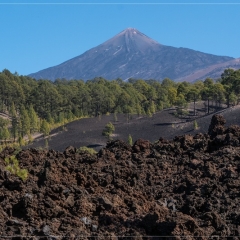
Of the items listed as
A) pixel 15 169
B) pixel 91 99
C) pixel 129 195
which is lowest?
pixel 129 195

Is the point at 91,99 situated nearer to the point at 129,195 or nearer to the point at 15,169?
the point at 15,169

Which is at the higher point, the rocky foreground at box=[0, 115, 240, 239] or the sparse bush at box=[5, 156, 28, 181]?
the sparse bush at box=[5, 156, 28, 181]

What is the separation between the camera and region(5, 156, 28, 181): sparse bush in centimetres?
1241

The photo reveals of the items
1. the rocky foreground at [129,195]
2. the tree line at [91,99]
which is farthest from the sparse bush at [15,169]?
the tree line at [91,99]

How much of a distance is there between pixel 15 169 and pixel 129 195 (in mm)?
3711

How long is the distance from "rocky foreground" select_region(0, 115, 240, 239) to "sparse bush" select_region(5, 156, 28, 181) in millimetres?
154

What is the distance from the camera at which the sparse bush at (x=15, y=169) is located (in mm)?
12415

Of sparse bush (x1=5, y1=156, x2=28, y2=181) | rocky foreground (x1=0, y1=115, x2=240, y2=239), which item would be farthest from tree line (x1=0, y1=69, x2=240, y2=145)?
sparse bush (x1=5, y1=156, x2=28, y2=181)

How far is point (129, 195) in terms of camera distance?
10.8 metres

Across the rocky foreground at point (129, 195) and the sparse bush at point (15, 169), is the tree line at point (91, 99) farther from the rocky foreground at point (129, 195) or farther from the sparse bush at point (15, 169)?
the sparse bush at point (15, 169)

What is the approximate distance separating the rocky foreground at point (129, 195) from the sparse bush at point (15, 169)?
154 mm

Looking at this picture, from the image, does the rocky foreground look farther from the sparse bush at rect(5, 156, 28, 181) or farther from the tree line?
the tree line

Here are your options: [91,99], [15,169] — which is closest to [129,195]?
[15,169]

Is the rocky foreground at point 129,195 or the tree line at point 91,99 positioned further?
the tree line at point 91,99
